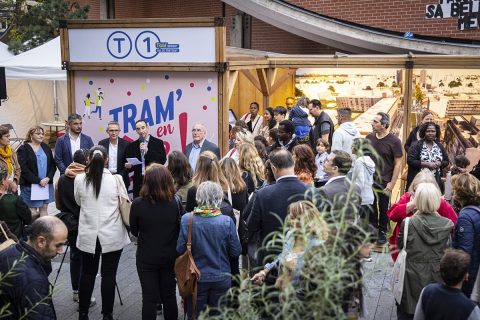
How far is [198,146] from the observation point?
8.38m

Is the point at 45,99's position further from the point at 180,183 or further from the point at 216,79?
the point at 180,183

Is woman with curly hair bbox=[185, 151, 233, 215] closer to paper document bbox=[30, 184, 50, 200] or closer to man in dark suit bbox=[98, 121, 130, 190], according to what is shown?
man in dark suit bbox=[98, 121, 130, 190]

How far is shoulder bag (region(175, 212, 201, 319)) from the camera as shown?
192 inches

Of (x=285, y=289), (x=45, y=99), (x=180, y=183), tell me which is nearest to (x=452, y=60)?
(x=180, y=183)

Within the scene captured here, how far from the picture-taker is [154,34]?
8930 millimetres

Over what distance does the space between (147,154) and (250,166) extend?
2.34m

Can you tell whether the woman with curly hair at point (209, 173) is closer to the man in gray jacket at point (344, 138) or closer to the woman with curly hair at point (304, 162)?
the woman with curly hair at point (304, 162)

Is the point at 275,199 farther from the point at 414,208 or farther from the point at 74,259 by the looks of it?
the point at 74,259

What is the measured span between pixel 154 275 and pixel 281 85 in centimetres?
854

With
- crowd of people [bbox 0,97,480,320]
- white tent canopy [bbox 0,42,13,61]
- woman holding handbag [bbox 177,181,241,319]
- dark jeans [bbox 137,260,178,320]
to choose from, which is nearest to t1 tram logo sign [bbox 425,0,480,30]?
crowd of people [bbox 0,97,480,320]

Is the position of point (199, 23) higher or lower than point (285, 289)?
higher

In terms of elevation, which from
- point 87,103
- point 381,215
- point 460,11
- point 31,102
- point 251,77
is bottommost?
point 381,215

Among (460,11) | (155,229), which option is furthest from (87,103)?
(460,11)

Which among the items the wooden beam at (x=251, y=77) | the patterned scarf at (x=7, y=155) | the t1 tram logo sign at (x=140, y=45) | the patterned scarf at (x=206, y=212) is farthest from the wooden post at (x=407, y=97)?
the patterned scarf at (x=206, y=212)
